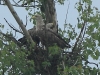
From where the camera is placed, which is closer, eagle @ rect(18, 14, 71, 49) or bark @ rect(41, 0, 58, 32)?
eagle @ rect(18, 14, 71, 49)

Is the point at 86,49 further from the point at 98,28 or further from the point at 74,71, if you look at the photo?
the point at 74,71

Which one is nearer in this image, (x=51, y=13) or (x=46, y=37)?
(x=46, y=37)

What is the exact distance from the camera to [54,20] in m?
16.7

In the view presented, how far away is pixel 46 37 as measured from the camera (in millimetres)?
15156

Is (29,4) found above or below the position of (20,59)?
above

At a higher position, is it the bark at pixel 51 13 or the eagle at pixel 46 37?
the bark at pixel 51 13

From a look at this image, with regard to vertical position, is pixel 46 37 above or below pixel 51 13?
below

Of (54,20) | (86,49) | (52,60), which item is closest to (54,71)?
(52,60)

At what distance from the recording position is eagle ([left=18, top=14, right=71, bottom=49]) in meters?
15.2

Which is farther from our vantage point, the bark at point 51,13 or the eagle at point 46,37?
the bark at point 51,13

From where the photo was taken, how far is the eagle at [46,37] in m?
15.2

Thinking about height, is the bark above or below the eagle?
above

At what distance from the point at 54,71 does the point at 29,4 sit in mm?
2770

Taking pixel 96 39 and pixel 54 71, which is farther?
pixel 54 71
